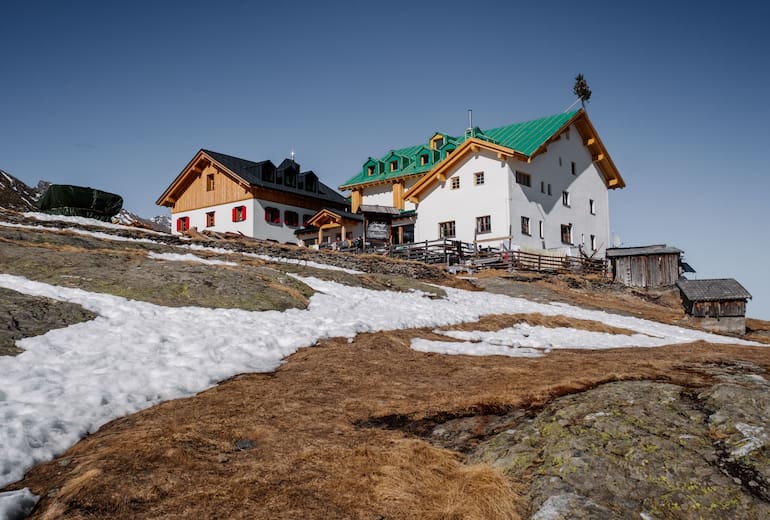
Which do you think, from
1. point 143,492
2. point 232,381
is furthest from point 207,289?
point 143,492

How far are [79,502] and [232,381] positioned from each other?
391 centimetres

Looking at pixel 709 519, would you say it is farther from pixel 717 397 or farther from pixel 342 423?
pixel 342 423

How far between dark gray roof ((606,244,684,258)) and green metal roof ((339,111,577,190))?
34.8ft

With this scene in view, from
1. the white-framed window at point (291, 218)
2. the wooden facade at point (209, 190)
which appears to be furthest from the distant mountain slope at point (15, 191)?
the white-framed window at point (291, 218)

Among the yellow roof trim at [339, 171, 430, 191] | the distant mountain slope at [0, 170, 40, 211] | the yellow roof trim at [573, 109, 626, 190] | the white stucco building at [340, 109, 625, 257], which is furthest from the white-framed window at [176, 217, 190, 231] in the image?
the yellow roof trim at [573, 109, 626, 190]

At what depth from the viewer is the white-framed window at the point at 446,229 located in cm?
4331

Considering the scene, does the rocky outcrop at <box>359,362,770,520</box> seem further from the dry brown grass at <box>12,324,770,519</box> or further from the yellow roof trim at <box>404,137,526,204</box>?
the yellow roof trim at <box>404,137,526,204</box>

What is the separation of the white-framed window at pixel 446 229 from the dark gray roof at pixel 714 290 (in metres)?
19.7

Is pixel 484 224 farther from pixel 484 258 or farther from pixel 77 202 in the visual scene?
pixel 77 202

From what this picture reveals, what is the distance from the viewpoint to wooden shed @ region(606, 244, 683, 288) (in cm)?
3453

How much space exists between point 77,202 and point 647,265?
3975cm

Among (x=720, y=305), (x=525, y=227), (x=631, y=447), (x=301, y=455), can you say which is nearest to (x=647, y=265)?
(x=525, y=227)

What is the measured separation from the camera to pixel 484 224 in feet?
136

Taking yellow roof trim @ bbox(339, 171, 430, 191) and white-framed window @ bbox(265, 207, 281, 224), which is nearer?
white-framed window @ bbox(265, 207, 281, 224)
